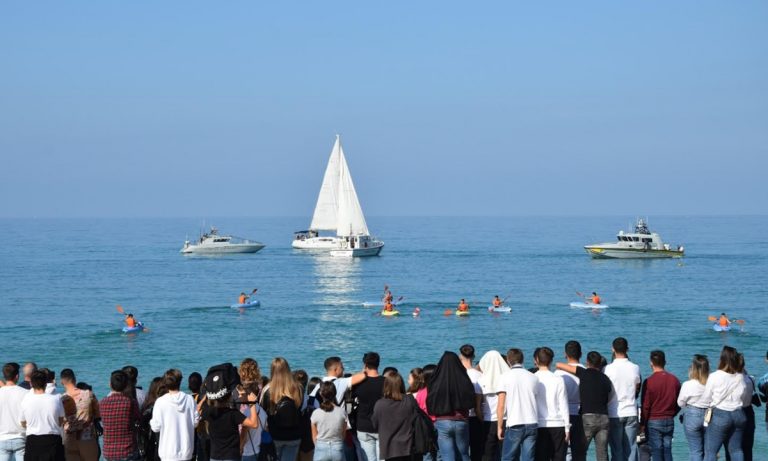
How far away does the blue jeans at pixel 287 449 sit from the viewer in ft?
37.7

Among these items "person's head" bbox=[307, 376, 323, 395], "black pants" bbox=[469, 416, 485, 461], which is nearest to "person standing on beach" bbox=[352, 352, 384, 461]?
"person's head" bbox=[307, 376, 323, 395]

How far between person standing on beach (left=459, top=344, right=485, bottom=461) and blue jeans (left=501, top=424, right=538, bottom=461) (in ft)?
1.37

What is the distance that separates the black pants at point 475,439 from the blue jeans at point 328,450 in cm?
184

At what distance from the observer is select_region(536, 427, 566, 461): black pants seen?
11.9 metres

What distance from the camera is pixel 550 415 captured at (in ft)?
38.9

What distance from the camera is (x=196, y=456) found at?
40.1 feet

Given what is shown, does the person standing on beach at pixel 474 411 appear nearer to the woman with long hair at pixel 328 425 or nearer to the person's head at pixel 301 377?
the woman with long hair at pixel 328 425

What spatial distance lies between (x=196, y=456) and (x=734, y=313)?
59858 millimetres

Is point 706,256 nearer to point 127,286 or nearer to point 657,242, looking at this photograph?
point 657,242

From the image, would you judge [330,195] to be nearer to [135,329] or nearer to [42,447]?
[135,329]

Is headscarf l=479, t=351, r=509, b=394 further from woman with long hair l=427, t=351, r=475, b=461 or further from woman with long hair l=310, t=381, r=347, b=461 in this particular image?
woman with long hair l=310, t=381, r=347, b=461

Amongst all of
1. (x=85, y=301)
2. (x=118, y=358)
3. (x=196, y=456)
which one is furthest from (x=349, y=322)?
(x=196, y=456)

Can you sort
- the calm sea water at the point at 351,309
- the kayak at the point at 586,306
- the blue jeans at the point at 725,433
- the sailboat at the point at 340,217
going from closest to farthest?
the blue jeans at the point at 725,433 → the calm sea water at the point at 351,309 → the kayak at the point at 586,306 → the sailboat at the point at 340,217

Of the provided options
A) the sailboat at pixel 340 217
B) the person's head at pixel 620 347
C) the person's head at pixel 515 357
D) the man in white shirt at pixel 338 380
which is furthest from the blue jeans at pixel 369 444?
the sailboat at pixel 340 217
